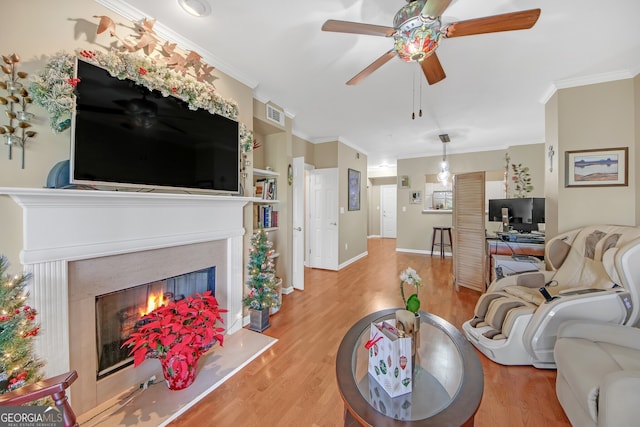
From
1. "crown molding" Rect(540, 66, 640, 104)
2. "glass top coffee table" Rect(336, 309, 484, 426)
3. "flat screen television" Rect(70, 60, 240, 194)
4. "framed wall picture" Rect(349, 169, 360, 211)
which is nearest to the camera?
"glass top coffee table" Rect(336, 309, 484, 426)

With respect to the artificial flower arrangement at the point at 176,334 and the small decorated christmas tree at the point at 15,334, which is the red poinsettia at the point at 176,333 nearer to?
the artificial flower arrangement at the point at 176,334

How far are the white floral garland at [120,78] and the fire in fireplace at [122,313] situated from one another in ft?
3.59

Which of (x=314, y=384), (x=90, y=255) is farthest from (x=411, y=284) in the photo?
(x=90, y=255)

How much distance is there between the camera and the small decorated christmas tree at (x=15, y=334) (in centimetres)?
101

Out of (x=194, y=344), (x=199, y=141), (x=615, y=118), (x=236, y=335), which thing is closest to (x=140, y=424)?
(x=194, y=344)

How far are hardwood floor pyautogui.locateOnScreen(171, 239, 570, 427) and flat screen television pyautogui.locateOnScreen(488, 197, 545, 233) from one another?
1581 mm

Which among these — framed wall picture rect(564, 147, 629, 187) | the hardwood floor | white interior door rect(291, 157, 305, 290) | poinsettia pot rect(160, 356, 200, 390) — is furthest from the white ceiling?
the hardwood floor

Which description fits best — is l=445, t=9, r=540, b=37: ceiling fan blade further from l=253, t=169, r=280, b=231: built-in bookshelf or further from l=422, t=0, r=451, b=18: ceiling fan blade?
l=253, t=169, r=280, b=231: built-in bookshelf

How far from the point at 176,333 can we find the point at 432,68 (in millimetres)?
2493

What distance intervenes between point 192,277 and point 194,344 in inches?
25.5

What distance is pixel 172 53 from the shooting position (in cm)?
178

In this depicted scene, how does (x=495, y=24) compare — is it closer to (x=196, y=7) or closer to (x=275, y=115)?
(x=196, y=7)

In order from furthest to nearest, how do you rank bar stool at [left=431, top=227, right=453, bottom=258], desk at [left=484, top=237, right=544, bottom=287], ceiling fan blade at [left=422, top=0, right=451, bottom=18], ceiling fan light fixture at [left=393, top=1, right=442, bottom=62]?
1. bar stool at [left=431, top=227, right=453, bottom=258]
2. desk at [left=484, top=237, right=544, bottom=287]
3. ceiling fan light fixture at [left=393, top=1, right=442, bottom=62]
4. ceiling fan blade at [left=422, top=0, right=451, bottom=18]

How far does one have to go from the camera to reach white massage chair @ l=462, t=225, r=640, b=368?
1605mm
